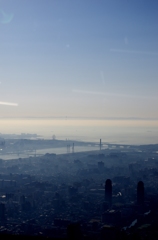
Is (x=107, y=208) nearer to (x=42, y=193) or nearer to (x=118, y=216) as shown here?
(x=118, y=216)

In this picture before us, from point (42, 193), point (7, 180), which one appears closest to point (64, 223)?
point (42, 193)

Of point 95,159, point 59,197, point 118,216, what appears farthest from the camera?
point 95,159

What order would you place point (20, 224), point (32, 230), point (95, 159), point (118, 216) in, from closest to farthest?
point (32, 230)
point (20, 224)
point (118, 216)
point (95, 159)

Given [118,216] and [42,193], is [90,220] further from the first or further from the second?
[42,193]

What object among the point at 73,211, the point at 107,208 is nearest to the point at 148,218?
the point at 107,208

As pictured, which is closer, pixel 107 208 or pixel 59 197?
pixel 107 208

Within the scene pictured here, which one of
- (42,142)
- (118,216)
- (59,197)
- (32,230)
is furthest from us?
(42,142)

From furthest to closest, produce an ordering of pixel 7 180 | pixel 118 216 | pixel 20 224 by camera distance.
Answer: pixel 7 180, pixel 118 216, pixel 20 224

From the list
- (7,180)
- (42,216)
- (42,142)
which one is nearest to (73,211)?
(42,216)

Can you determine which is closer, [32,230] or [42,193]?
[32,230]
